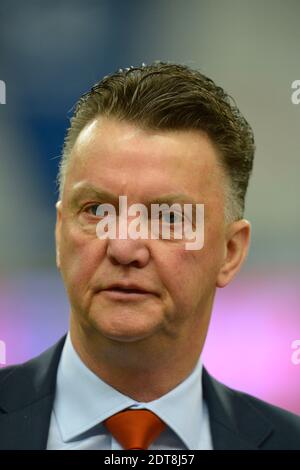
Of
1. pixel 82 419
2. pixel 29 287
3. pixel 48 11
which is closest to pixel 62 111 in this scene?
pixel 48 11

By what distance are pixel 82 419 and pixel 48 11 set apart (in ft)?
3.19

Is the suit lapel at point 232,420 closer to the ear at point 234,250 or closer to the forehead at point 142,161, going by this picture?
the ear at point 234,250

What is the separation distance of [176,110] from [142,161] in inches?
5.2

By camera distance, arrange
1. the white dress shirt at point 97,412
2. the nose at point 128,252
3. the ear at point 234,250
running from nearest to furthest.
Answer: the nose at point 128,252
the white dress shirt at point 97,412
the ear at point 234,250

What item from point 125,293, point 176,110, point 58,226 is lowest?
point 125,293

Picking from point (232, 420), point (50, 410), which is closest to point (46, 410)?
point (50, 410)

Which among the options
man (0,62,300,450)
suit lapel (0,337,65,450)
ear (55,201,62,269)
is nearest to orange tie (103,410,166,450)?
man (0,62,300,450)

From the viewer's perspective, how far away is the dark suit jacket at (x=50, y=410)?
4.23 ft

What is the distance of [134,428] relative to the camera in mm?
1293

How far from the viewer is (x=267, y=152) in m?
1.59

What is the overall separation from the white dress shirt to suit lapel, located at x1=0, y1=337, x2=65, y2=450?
30 mm

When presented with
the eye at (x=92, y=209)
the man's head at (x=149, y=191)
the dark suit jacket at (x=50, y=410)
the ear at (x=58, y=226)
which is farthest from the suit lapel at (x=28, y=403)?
the eye at (x=92, y=209)

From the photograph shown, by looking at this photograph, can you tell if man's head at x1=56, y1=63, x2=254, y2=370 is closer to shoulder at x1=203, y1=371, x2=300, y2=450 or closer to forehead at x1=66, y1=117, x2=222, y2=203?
forehead at x1=66, y1=117, x2=222, y2=203

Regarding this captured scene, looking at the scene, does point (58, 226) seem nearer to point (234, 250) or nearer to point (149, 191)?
point (149, 191)
